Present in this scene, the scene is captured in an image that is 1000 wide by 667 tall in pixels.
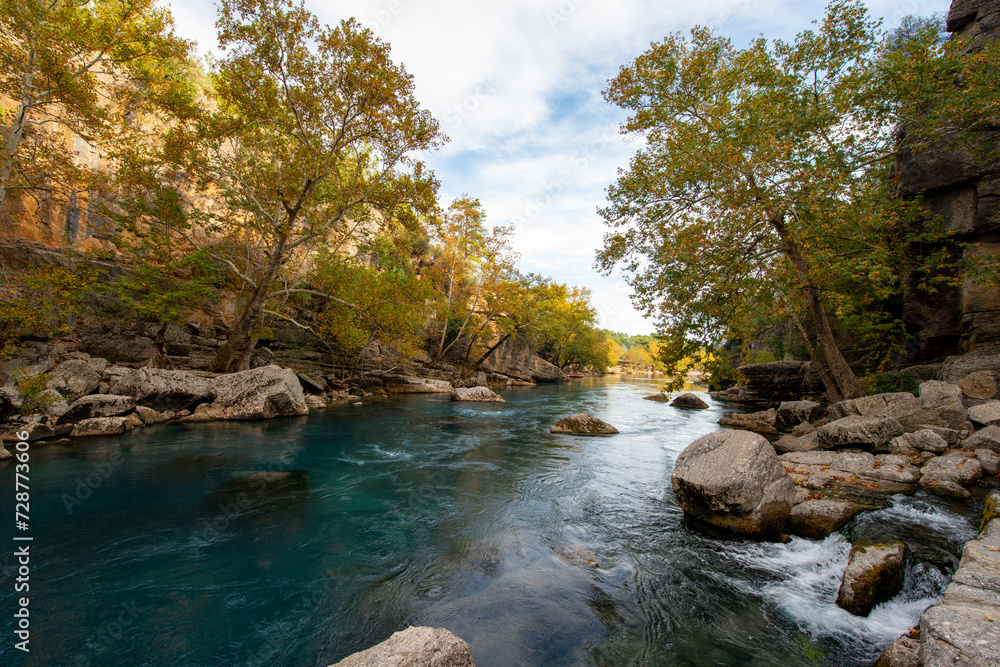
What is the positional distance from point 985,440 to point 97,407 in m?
21.3

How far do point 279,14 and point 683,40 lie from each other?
45.8ft

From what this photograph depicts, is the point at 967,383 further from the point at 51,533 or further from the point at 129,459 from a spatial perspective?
the point at 129,459

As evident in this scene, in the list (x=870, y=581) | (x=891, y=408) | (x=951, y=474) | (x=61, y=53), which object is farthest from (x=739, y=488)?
(x=61, y=53)

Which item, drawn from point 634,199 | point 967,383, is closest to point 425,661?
point 634,199

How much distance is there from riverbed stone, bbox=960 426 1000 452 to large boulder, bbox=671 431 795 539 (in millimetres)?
5452

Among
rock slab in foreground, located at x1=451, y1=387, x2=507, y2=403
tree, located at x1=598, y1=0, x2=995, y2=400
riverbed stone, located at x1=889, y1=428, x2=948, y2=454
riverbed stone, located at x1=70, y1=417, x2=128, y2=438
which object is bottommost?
rock slab in foreground, located at x1=451, y1=387, x2=507, y2=403

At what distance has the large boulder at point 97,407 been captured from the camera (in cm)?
1005

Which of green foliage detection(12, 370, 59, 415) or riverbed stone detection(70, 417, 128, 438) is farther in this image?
riverbed stone detection(70, 417, 128, 438)

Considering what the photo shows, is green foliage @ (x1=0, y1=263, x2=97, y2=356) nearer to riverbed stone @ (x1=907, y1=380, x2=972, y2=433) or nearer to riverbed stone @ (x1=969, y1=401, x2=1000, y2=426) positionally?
riverbed stone @ (x1=907, y1=380, x2=972, y2=433)

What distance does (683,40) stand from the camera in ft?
39.7

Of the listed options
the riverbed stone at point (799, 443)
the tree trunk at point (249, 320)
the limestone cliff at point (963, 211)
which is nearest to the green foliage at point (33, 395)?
the tree trunk at point (249, 320)

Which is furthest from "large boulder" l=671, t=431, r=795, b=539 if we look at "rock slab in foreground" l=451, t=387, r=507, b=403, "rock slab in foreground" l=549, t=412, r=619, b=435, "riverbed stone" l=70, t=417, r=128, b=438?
"rock slab in foreground" l=451, t=387, r=507, b=403

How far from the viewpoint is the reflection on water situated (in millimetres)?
3420

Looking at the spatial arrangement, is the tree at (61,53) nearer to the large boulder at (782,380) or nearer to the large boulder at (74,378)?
the large boulder at (74,378)
